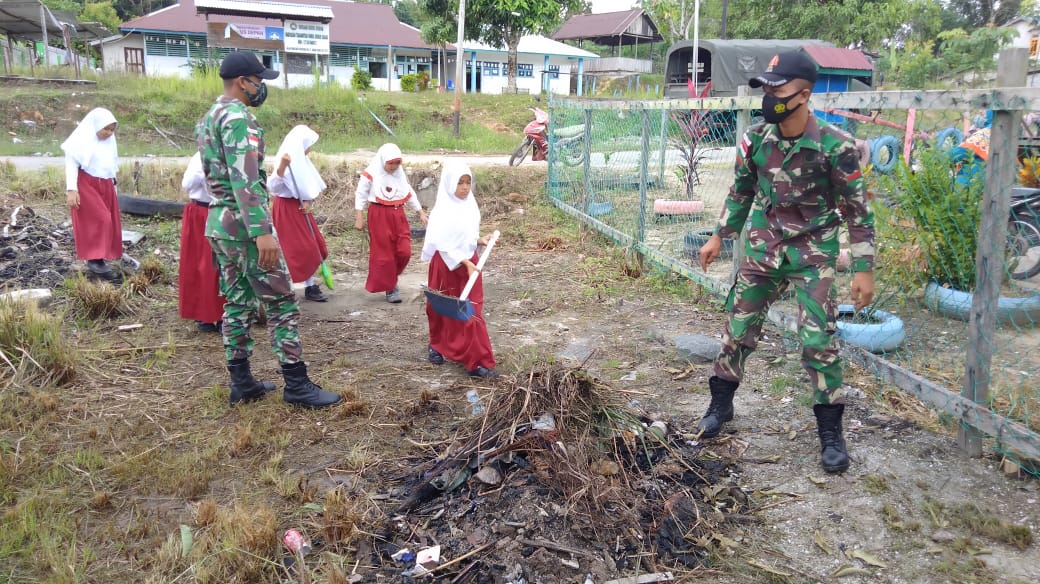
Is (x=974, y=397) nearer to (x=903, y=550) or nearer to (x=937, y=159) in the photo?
(x=903, y=550)

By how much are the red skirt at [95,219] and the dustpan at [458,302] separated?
3.51m

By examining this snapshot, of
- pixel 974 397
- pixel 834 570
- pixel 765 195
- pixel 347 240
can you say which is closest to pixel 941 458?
pixel 974 397

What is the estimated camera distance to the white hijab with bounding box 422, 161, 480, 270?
463cm

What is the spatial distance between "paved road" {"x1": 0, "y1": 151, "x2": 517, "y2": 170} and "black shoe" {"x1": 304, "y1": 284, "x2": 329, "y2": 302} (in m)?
5.53

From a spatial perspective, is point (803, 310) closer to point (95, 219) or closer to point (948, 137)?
point (948, 137)

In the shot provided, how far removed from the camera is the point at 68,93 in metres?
17.9

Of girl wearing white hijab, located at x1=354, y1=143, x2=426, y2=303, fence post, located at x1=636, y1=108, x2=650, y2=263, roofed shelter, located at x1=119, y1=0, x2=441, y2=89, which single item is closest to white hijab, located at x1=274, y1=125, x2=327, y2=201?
girl wearing white hijab, located at x1=354, y1=143, x2=426, y2=303

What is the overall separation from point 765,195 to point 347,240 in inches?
254

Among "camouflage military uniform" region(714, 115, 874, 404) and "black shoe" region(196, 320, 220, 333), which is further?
"black shoe" region(196, 320, 220, 333)

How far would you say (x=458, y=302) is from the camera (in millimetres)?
4422

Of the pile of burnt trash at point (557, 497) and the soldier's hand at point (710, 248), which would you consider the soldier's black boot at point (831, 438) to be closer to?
the pile of burnt trash at point (557, 497)

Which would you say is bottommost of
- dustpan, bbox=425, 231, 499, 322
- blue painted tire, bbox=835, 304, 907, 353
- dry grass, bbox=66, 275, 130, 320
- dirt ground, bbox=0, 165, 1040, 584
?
dirt ground, bbox=0, 165, 1040, 584

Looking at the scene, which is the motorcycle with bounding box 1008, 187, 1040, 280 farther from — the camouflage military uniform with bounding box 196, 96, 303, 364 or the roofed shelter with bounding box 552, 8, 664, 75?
the roofed shelter with bounding box 552, 8, 664, 75

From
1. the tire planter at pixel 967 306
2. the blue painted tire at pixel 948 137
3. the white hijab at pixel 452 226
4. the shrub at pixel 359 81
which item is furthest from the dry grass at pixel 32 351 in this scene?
the shrub at pixel 359 81
